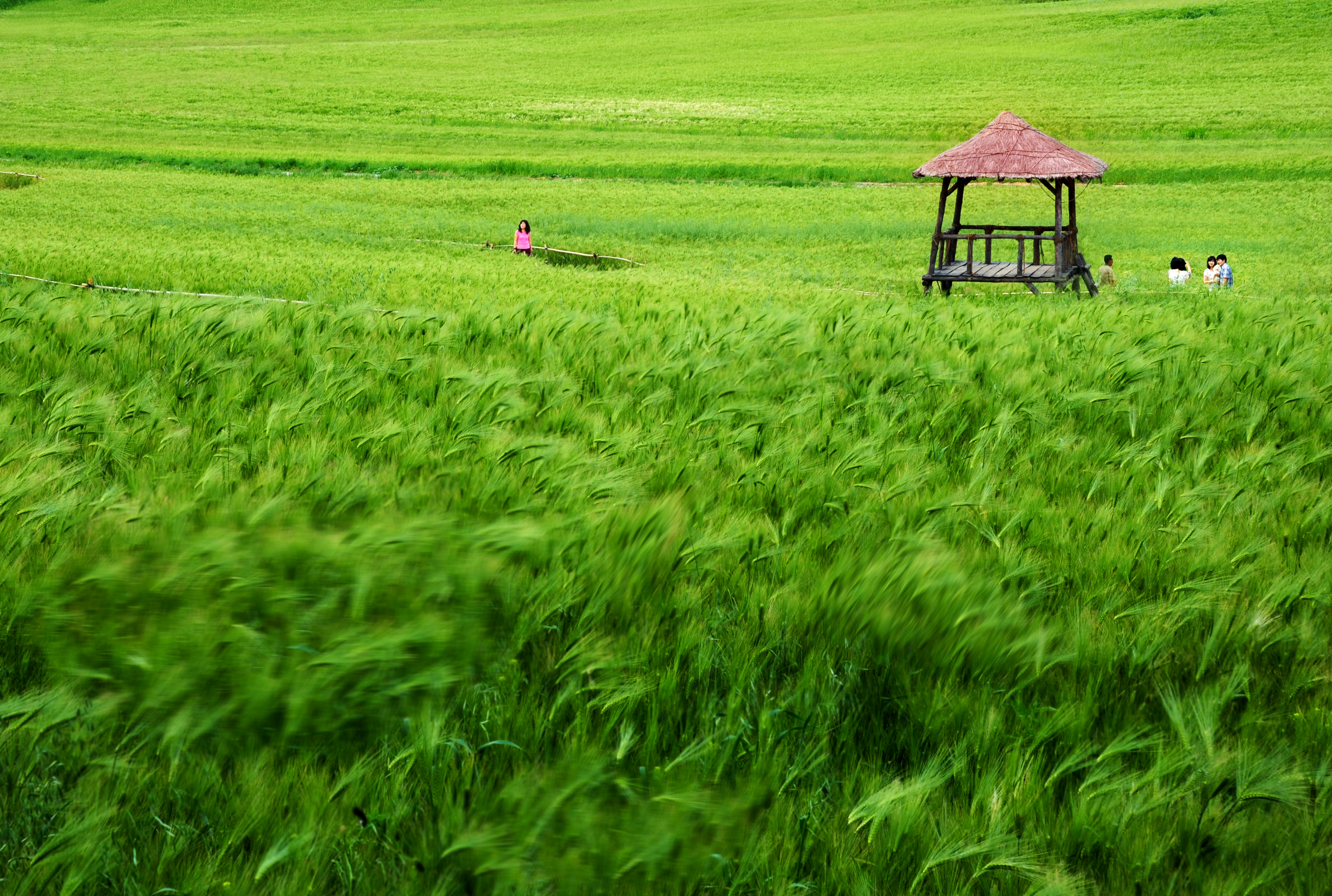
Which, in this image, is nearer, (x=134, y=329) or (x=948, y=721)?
(x=948, y=721)

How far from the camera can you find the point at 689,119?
46969 mm

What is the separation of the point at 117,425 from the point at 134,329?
1.74m

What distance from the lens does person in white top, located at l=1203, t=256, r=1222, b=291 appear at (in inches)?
661

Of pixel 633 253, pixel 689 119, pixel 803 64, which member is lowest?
pixel 633 253

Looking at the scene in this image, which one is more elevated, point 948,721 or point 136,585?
point 136,585

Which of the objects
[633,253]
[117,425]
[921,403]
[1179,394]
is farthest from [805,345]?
[633,253]

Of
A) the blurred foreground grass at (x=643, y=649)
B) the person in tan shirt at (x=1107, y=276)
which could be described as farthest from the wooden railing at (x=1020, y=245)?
the blurred foreground grass at (x=643, y=649)

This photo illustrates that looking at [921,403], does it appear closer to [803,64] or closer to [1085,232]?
[1085,232]

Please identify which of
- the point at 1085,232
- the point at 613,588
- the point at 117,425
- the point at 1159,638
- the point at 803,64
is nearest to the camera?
the point at 1159,638

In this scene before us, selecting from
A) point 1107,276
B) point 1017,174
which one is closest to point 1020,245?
point 1017,174

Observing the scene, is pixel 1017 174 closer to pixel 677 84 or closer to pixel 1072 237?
pixel 1072 237

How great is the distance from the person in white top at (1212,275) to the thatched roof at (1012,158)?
9.38 feet

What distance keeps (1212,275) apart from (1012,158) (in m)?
4.51

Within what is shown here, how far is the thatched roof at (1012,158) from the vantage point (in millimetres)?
14828
